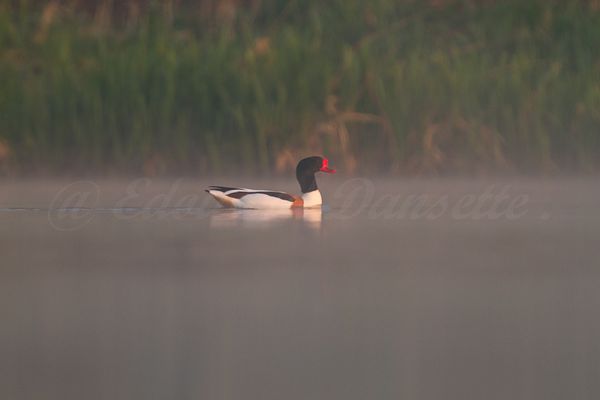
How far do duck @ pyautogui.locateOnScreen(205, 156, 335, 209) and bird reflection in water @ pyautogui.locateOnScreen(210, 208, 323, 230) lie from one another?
0.05 meters

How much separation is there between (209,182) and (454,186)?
7.26 feet

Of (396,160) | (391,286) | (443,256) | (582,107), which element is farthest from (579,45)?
(391,286)

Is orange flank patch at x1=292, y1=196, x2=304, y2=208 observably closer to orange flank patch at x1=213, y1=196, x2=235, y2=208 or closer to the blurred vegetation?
orange flank patch at x1=213, y1=196, x2=235, y2=208

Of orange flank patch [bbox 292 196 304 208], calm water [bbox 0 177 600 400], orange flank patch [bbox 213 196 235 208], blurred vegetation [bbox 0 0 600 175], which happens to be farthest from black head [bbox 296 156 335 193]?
blurred vegetation [bbox 0 0 600 175]

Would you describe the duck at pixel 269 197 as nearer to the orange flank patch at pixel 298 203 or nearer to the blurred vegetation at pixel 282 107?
the orange flank patch at pixel 298 203

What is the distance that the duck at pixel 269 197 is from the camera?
1039 cm

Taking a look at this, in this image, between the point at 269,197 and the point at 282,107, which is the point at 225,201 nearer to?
the point at 269,197

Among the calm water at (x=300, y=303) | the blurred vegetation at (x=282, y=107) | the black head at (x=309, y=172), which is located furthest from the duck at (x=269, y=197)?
the blurred vegetation at (x=282, y=107)

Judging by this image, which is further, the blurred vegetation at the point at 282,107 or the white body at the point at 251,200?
the blurred vegetation at the point at 282,107

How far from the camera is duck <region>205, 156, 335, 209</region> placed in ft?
34.1

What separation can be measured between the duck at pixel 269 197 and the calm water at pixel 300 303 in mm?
103

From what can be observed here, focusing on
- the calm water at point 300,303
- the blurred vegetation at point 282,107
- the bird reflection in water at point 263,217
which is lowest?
the calm water at point 300,303

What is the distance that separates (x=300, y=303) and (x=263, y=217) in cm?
454

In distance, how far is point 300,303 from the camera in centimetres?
574
